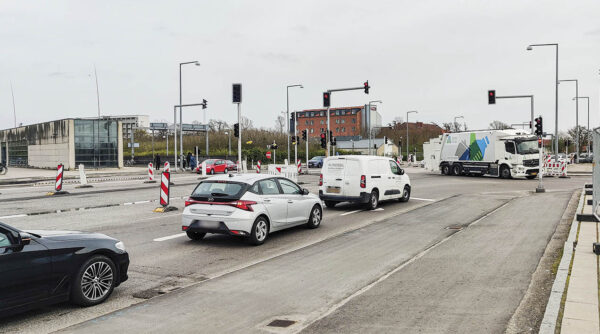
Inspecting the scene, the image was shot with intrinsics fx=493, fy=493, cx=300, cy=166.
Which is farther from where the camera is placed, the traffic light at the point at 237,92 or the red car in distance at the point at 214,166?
the red car in distance at the point at 214,166

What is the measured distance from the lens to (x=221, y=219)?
945 centimetres

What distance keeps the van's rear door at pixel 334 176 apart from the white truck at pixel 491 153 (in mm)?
21021

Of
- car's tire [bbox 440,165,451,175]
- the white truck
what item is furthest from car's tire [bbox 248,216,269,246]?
Result: car's tire [bbox 440,165,451,175]

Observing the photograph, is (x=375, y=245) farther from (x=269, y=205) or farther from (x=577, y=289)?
(x=577, y=289)

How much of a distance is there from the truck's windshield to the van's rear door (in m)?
21.3

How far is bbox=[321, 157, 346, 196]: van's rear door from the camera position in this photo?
1577 cm

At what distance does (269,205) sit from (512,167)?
27027mm

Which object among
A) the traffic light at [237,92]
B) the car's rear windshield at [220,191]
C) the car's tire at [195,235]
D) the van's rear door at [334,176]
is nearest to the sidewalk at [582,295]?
the car's rear windshield at [220,191]

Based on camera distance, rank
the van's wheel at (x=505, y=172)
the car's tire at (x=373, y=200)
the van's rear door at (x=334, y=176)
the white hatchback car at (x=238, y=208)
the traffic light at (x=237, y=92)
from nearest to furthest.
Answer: the white hatchback car at (x=238, y=208), the van's rear door at (x=334, y=176), the car's tire at (x=373, y=200), the traffic light at (x=237, y=92), the van's wheel at (x=505, y=172)

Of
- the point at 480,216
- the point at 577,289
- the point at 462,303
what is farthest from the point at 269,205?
the point at 480,216

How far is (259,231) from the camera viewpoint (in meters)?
9.84

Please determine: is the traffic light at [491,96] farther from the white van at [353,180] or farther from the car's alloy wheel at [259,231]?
the car's alloy wheel at [259,231]

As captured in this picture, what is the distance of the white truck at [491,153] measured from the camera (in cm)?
3269

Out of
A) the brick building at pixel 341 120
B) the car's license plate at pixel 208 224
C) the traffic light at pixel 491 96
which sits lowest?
the car's license plate at pixel 208 224
